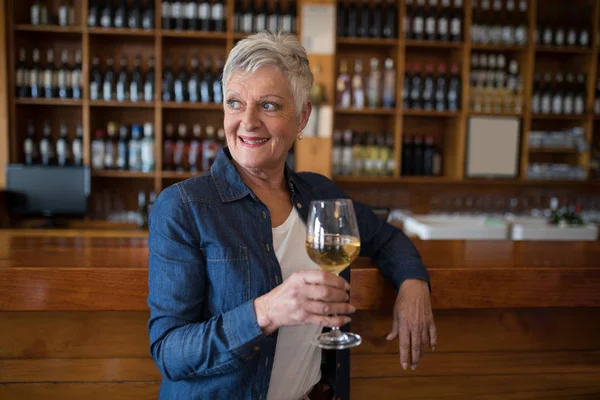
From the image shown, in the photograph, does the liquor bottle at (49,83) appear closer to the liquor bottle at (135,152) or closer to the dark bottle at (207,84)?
the liquor bottle at (135,152)

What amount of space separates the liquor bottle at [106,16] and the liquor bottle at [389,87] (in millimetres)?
2030

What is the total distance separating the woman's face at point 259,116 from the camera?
3.16 feet

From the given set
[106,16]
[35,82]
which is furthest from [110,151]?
[106,16]

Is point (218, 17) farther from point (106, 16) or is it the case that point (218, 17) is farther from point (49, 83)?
point (49, 83)

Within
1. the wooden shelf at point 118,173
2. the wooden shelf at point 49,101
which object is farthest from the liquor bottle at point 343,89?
the wooden shelf at point 49,101

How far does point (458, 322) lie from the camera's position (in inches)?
52.0

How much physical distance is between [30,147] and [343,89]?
7.68 feet

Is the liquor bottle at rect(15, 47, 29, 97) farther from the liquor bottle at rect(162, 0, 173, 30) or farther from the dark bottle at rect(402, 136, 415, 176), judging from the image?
the dark bottle at rect(402, 136, 415, 176)

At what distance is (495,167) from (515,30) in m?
1.05

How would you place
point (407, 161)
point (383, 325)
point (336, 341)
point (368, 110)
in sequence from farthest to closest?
1. point (407, 161)
2. point (368, 110)
3. point (383, 325)
4. point (336, 341)

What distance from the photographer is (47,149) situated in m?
3.54

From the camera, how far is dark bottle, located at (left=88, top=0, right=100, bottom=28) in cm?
341

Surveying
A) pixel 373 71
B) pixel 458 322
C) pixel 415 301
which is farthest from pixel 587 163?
pixel 415 301

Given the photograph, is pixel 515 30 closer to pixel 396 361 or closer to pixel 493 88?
pixel 493 88
